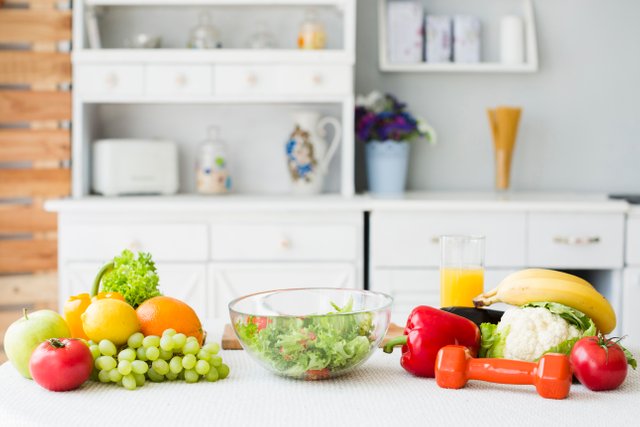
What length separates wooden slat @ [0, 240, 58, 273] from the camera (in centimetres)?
317

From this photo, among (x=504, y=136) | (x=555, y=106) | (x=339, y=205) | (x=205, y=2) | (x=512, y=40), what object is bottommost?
(x=339, y=205)

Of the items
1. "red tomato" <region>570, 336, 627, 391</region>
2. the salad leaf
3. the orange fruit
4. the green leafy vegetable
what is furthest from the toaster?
"red tomato" <region>570, 336, 627, 391</region>

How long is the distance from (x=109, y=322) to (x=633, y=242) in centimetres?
222

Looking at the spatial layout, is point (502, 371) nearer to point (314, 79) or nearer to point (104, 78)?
point (314, 79)

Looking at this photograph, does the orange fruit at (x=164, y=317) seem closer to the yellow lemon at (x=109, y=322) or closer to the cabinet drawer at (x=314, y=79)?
the yellow lemon at (x=109, y=322)

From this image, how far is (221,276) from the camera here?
2.93 meters

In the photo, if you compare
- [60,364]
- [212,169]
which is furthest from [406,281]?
[60,364]

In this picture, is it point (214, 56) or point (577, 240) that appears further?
point (214, 56)

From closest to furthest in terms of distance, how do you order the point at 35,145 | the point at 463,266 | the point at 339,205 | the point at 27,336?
the point at 27,336 < the point at 463,266 < the point at 339,205 < the point at 35,145

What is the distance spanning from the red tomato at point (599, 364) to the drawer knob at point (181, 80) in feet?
7.33

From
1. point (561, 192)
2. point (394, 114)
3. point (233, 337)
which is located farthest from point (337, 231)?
point (233, 337)

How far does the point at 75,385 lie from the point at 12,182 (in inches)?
88.8

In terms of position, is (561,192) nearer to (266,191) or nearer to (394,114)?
(394,114)

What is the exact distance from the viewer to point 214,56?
3098 mm
